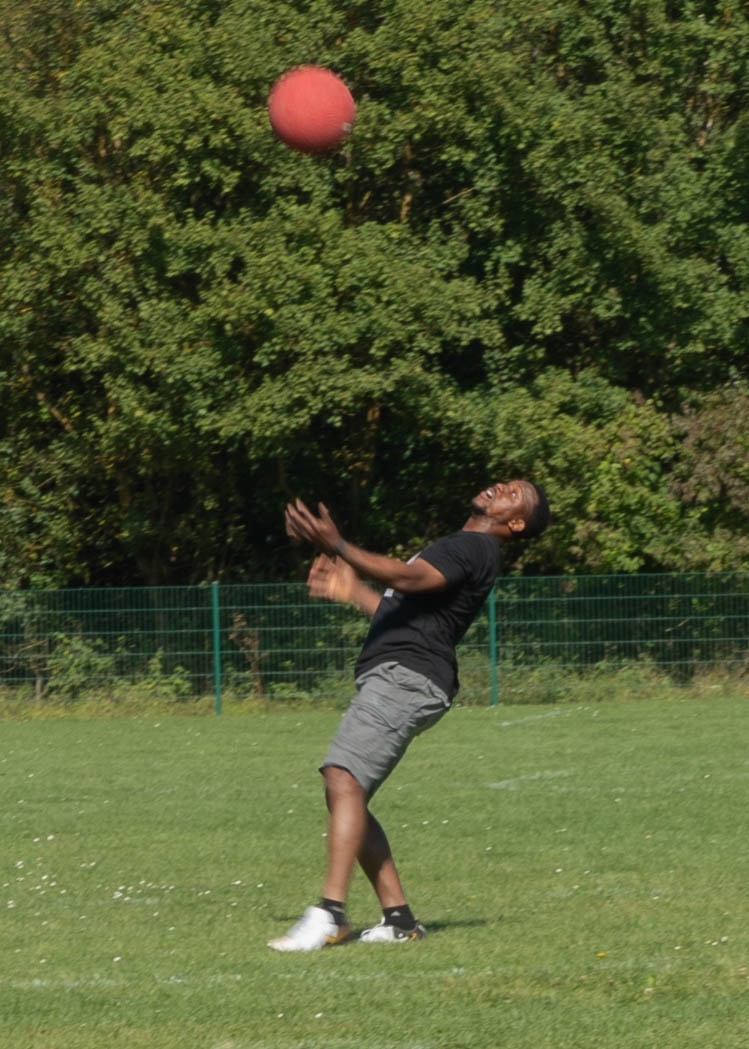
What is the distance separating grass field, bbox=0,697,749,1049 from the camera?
5.32 meters

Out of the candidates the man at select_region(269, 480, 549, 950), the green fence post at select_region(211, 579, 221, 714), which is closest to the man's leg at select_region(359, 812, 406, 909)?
the man at select_region(269, 480, 549, 950)

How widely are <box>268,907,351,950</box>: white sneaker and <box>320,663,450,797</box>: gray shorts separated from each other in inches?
19.9

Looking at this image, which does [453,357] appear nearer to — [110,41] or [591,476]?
[591,476]

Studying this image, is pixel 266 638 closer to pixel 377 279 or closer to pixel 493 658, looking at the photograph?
pixel 493 658

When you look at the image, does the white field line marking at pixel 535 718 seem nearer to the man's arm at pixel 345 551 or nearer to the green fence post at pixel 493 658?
the green fence post at pixel 493 658

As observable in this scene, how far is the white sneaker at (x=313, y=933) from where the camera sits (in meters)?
6.50

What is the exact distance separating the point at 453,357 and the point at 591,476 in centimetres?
282

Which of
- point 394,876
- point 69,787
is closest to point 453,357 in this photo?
point 69,787

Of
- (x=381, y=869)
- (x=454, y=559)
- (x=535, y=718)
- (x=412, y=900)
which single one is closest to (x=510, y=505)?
(x=454, y=559)

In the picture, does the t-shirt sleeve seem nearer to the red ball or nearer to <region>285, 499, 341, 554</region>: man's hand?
<region>285, 499, 341, 554</region>: man's hand

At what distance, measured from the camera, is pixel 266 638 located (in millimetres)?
20984

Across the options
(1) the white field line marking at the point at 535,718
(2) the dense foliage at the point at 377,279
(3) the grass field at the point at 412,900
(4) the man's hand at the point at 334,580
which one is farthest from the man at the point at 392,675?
(2) the dense foliage at the point at 377,279

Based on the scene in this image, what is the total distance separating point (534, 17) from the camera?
886 inches

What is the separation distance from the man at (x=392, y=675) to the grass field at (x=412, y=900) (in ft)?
0.85
